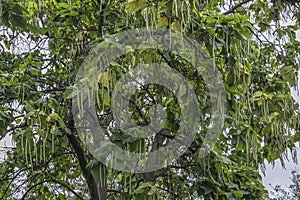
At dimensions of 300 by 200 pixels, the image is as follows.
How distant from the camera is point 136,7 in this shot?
4.84 ft

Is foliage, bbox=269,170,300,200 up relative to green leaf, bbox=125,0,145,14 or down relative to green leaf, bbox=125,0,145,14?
up

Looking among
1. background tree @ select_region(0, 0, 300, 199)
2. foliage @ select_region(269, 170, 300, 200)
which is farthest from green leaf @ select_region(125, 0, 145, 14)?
foliage @ select_region(269, 170, 300, 200)

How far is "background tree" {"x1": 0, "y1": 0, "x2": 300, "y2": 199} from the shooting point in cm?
182

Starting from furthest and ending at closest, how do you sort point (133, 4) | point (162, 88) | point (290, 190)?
point (290, 190), point (162, 88), point (133, 4)

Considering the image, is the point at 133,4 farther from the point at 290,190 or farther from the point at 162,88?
the point at 290,190

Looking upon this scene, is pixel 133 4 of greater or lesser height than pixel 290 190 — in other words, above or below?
below

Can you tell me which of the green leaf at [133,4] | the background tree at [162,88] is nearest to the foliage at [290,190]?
the background tree at [162,88]

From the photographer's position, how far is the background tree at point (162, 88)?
1.82 metres

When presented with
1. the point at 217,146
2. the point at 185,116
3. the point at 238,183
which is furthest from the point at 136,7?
the point at 217,146

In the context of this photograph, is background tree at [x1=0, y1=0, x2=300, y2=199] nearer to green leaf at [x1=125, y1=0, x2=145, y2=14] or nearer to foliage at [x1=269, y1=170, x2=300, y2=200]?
green leaf at [x1=125, y1=0, x2=145, y2=14]

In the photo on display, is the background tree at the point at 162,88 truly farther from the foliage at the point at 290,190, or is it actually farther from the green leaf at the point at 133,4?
the foliage at the point at 290,190

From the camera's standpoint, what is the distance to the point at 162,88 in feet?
8.05

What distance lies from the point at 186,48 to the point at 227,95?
293 millimetres

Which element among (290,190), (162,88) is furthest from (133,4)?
(290,190)
